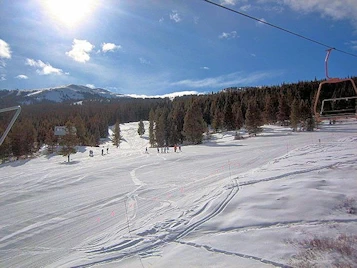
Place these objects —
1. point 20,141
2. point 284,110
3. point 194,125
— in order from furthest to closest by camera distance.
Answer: point 284,110, point 20,141, point 194,125

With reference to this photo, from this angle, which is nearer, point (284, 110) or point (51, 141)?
point (51, 141)

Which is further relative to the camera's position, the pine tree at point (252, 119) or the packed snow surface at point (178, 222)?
the pine tree at point (252, 119)

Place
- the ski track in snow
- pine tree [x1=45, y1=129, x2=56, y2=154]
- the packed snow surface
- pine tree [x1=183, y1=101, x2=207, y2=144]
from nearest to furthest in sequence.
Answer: the ski track in snow < the packed snow surface < pine tree [x1=183, y1=101, x2=207, y2=144] < pine tree [x1=45, y1=129, x2=56, y2=154]

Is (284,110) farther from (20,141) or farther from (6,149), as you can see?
(6,149)

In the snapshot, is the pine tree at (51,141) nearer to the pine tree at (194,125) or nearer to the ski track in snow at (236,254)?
the pine tree at (194,125)

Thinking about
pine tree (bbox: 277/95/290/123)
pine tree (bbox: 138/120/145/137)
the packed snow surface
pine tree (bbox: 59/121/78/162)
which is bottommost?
the packed snow surface

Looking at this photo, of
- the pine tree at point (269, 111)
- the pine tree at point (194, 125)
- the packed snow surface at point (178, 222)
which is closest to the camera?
the packed snow surface at point (178, 222)

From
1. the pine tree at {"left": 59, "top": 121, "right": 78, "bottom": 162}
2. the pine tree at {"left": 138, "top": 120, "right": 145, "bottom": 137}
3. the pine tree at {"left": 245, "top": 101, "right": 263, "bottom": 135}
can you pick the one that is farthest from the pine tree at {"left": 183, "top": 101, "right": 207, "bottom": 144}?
the pine tree at {"left": 138, "top": 120, "right": 145, "bottom": 137}

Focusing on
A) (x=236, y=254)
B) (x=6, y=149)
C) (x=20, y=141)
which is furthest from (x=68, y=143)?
(x=236, y=254)

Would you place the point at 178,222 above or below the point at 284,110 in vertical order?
below

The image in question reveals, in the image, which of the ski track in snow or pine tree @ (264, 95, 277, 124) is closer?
the ski track in snow

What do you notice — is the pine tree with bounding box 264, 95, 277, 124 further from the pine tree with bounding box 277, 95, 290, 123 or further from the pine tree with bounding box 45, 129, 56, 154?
the pine tree with bounding box 45, 129, 56, 154

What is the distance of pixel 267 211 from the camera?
354 inches

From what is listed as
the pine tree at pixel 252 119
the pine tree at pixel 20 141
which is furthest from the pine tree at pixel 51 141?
the pine tree at pixel 252 119
